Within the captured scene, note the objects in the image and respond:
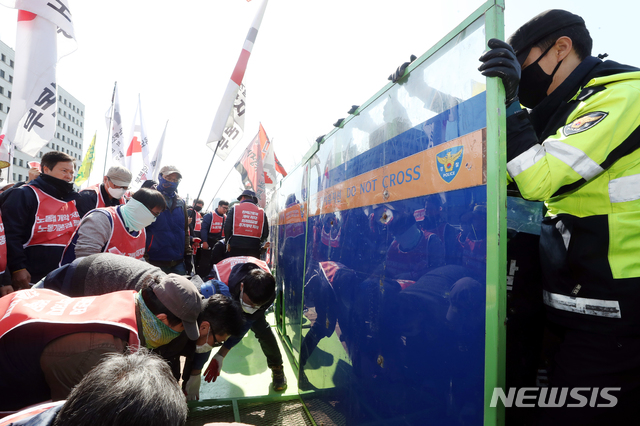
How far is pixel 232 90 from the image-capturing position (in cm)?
379

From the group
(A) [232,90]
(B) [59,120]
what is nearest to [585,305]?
(A) [232,90]

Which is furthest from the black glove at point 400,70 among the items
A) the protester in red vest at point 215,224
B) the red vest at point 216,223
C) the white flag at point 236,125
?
the red vest at point 216,223

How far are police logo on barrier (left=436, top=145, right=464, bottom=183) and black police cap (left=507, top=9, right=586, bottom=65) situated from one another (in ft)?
1.71

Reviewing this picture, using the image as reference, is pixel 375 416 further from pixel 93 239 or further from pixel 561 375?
pixel 93 239

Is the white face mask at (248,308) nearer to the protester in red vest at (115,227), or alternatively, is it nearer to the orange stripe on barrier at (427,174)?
the protester in red vest at (115,227)

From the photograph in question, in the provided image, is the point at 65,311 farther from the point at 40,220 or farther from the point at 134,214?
the point at 40,220

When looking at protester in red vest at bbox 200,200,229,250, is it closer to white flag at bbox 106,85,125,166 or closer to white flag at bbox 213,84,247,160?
white flag at bbox 213,84,247,160

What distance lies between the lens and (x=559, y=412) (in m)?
1.05

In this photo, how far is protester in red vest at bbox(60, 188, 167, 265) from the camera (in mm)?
2641

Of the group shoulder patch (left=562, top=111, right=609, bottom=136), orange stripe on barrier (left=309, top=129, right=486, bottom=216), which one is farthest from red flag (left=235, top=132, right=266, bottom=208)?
shoulder patch (left=562, top=111, right=609, bottom=136)

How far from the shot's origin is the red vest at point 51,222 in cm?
291

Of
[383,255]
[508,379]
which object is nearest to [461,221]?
[383,255]

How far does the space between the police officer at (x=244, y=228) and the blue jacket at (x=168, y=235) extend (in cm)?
88

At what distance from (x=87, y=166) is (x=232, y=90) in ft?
24.1
